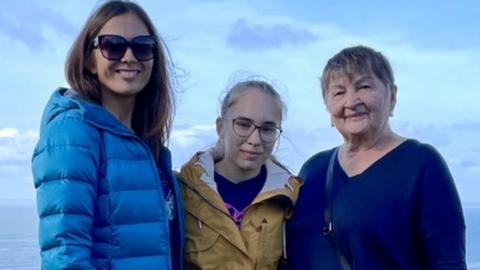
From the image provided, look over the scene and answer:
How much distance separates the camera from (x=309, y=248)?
418 centimetres

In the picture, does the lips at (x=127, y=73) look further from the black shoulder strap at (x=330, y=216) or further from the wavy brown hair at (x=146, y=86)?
the black shoulder strap at (x=330, y=216)

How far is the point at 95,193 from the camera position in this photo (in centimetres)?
338

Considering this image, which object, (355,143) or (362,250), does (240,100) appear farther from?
(362,250)

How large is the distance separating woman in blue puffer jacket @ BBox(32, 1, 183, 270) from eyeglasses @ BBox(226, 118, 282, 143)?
15.1 inches

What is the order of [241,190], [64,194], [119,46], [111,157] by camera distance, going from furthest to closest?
[241,190] < [119,46] < [111,157] < [64,194]

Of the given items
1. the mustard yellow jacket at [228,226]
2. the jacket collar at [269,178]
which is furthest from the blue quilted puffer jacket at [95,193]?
the jacket collar at [269,178]

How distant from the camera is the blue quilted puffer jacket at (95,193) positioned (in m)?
3.25

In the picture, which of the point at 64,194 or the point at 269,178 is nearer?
the point at 64,194

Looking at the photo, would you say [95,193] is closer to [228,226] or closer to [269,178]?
[228,226]

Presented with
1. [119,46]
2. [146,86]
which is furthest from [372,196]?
[119,46]

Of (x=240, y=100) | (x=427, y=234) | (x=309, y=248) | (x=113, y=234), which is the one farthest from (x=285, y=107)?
(x=113, y=234)

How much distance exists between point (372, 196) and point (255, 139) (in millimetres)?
660

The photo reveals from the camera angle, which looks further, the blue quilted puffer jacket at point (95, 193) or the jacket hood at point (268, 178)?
the jacket hood at point (268, 178)

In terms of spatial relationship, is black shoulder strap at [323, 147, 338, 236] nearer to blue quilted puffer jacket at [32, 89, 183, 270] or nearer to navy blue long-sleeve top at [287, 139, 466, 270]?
navy blue long-sleeve top at [287, 139, 466, 270]
